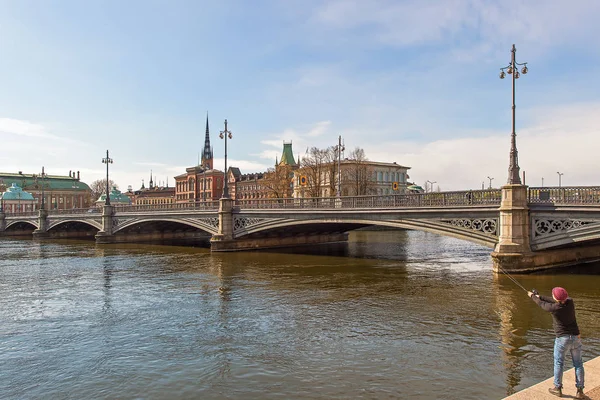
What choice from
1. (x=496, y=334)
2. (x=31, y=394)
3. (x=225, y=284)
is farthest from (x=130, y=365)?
(x=225, y=284)

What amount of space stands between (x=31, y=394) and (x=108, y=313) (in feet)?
23.6

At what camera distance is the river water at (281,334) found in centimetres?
973

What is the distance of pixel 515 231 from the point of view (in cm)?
2173

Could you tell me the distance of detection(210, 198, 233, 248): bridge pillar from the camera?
37688 mm

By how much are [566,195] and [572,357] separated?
16.6m

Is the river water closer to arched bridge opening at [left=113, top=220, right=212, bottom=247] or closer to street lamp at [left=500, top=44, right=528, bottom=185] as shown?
street lamp at [left=500, top=44, right=528, bottom=185]

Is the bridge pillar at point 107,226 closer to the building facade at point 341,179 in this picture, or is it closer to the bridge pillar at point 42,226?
the bridge pillar at point 42,226

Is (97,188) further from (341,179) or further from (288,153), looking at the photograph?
(341,179)

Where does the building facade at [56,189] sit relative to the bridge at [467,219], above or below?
above

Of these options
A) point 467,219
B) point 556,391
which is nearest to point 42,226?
point 467,219

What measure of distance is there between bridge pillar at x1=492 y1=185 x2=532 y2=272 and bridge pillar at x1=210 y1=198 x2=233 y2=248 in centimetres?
2159

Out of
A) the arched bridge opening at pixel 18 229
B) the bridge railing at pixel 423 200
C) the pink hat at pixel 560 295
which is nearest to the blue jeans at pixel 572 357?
the pink hat at pixel 560 295

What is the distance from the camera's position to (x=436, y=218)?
25.4 meters

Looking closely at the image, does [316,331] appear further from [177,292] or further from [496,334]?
[177,292]
